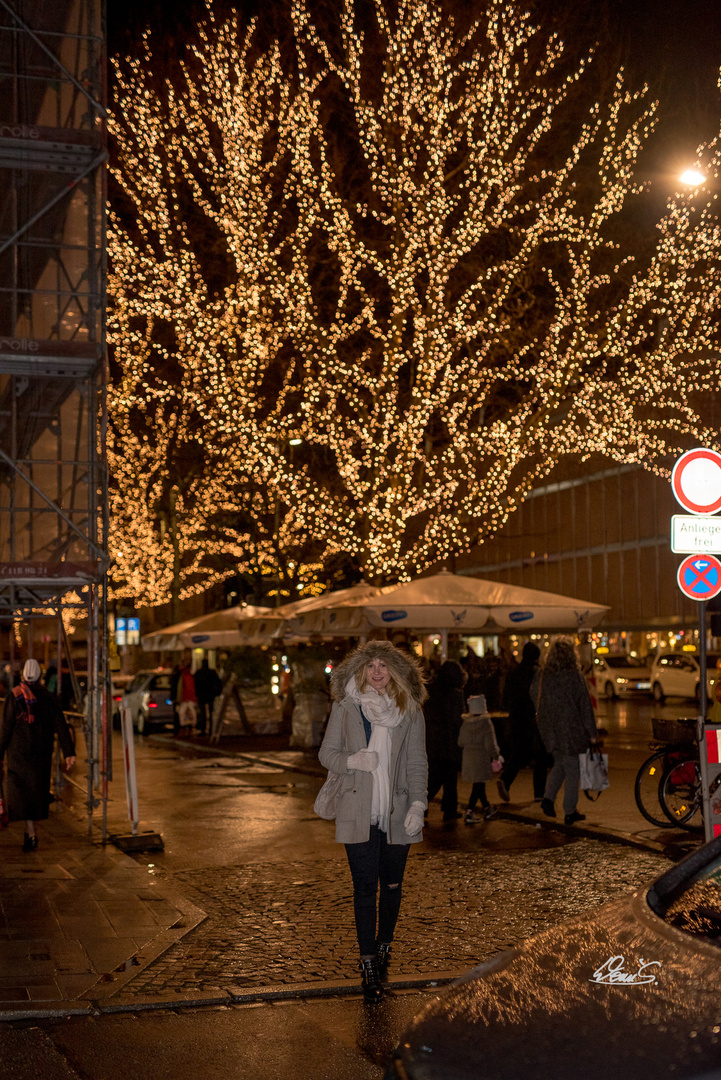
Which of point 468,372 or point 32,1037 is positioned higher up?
Result: point 468,372

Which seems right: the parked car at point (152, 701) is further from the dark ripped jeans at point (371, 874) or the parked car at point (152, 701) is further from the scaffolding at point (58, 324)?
the dark ripped jeans at point (371, 874)

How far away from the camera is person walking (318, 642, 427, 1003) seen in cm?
657

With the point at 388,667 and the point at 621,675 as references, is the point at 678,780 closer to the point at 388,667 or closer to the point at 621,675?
the point at 388,667

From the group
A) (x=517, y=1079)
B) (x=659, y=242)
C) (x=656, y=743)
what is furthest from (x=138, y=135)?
(x=517, y=1079)

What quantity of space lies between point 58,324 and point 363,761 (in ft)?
28.6

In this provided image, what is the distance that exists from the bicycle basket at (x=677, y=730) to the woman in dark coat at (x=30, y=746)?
5.72m

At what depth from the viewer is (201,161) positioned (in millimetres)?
22828

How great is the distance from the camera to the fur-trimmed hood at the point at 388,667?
679cm

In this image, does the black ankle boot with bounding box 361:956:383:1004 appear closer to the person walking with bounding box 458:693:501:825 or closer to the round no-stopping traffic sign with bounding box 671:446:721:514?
the round no-stopping traffic sign with bounding box 671:446:721:514

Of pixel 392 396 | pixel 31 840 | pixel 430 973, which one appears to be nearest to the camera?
pixel 430 973

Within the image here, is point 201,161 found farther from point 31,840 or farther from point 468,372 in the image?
point 31,840

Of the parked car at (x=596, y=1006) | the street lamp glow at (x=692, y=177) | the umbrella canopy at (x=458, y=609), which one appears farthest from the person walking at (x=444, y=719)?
the parked car at (x=596, y=1006)

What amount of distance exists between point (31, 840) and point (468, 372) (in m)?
14.3

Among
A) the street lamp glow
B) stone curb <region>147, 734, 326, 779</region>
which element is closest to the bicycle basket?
stone curb <region>147, 734, 326, 779</region>
